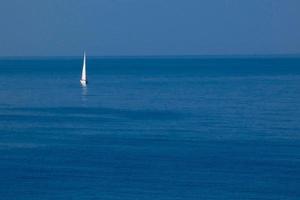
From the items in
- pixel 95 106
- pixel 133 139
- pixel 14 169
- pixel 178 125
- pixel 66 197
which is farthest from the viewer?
pixel 95 106

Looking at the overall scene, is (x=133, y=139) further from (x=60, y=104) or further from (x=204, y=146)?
(x=60, y=104)

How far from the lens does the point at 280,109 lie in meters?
69.4

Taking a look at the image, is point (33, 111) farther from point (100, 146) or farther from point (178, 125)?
point (100, 146)

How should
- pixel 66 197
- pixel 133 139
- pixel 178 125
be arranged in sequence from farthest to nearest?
Result: pixel 178 125
pixel 133 139
pixel 66 197

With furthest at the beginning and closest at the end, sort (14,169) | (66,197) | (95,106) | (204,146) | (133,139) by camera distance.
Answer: (95,106) < (133,139) < (204,146) < (14,169) < (66,197)

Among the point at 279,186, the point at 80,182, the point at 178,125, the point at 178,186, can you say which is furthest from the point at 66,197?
the point at 178,125

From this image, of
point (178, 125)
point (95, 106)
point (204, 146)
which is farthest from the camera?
point (95, 106)

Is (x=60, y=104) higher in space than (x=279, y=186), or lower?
higher

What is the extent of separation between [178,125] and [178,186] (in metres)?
21.5

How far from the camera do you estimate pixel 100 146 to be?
49.2 meters

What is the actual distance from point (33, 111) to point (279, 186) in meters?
37.8

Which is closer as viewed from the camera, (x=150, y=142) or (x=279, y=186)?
(x=279, y=186)

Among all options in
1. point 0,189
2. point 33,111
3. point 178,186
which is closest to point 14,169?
point 0,189

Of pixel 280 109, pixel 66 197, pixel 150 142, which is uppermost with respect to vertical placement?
pixel 280 109
